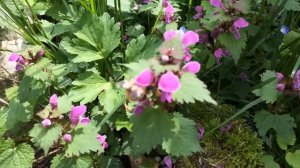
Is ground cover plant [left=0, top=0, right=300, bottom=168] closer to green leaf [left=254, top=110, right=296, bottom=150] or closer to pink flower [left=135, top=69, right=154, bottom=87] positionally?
green leaf [left=254, top=110, right=296, bottom=150]

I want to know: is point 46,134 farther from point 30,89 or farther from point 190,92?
point 190,92

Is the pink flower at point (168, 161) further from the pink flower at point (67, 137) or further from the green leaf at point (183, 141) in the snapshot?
the pink flower at point (67, 137)

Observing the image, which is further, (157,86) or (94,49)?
(94,49)

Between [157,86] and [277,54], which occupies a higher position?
[157,86]

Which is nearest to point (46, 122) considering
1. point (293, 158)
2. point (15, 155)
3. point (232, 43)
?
point (15, 155)

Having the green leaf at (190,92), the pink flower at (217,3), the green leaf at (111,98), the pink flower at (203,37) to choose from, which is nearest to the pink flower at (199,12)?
the pink flower at (203,37)

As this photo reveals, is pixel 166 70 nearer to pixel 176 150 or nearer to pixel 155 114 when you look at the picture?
pixel 155 114

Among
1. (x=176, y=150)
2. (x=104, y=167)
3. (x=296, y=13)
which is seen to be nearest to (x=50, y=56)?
(x=104, y=167)
